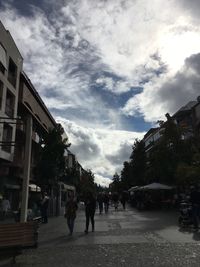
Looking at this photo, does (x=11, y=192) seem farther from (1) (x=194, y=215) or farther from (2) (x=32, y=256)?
(2) (x=32, y=256)

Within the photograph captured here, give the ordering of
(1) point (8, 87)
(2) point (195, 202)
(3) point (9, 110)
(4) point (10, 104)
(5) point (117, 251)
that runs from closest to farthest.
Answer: (5) point (117, 251) → (2) point (195, 202) → (1) point (8, 87) → (3) point (9, 110) → (4) point (10, 104)

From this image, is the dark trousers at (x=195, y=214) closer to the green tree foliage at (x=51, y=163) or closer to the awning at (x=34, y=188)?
the green tree foliage at (x=51, y=163)

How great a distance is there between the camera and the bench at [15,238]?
9648 millimetres

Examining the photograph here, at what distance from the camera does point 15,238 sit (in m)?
9.83

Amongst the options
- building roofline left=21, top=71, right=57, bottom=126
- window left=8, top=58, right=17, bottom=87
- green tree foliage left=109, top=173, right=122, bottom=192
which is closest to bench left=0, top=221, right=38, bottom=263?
window left=8, top=58, right=17, bottom=87

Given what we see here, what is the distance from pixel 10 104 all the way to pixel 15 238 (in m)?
29.2

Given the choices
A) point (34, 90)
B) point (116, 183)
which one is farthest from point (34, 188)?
point (116, 183)

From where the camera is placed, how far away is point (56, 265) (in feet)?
30.8

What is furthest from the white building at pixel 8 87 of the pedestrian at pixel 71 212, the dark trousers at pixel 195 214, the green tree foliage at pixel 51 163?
the dark trousers at pixel 195 214

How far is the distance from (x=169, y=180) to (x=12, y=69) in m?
19.2

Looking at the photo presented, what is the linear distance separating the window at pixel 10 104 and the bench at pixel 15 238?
27060 millimetres

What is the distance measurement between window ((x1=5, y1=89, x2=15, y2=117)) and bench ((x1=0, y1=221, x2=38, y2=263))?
1065 inches

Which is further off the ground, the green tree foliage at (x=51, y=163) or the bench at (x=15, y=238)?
the green tree foliage at (x=51, y=163)

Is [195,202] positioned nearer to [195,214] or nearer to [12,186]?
[195,214]
